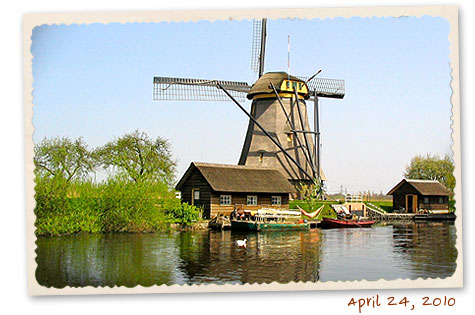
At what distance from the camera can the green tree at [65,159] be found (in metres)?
15.1

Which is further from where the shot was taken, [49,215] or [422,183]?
[422,183]

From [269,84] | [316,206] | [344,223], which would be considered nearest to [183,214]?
[344,223]

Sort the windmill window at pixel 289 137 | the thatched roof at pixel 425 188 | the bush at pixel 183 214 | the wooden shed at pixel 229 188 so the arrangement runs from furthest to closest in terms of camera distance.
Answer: the windmill window at pixel 289 137 → the thatched roof at pixel 425 188 → the wooden shed at pixel 229 188 → the bush at pixel 183 214

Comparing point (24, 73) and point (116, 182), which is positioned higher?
point (24, 73)

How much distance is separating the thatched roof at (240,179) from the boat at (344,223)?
6.58 ft

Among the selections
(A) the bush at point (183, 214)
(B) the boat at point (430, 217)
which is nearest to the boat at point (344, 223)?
(B) the boat at point (430, 217)

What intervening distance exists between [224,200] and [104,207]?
235 inches

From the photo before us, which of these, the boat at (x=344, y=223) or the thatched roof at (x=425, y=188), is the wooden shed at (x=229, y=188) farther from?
the thatched roof at (x=425, y=188)

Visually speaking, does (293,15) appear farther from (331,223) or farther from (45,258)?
(331,223)

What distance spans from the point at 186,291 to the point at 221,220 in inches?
452

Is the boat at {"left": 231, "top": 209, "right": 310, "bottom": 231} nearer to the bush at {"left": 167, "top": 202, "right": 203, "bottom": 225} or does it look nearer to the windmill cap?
the bush at {"left": 167, "top": 202, "right": 203, "bottom": 225}

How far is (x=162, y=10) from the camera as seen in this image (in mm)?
8234

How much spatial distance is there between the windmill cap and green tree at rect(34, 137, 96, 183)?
8.23 metres

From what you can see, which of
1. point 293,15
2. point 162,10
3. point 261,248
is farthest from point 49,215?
point 293,15
